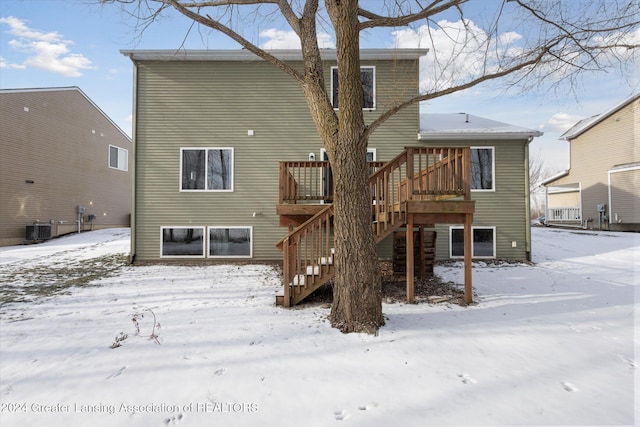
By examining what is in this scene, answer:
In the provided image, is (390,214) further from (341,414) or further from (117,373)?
(117,373)

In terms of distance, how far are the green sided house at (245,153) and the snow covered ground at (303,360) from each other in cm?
300

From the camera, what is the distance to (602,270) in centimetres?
764

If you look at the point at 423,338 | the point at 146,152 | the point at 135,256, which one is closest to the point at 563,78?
the point at 423,338

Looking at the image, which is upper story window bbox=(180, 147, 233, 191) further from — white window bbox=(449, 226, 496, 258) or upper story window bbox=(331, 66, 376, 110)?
white window bbox=(449, 226, 496, 258)

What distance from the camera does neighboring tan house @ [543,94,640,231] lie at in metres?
15.3

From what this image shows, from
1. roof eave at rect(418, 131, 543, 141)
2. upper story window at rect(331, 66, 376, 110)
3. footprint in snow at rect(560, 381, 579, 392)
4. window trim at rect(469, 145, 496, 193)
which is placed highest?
upper story window at rect(331, 66, 376, 110)

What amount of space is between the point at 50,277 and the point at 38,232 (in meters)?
8.26

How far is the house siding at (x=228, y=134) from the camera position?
9.12 m

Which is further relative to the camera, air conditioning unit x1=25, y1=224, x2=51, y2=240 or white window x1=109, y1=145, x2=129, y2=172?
white window x1=109, y1=145, x2=129, y2=172

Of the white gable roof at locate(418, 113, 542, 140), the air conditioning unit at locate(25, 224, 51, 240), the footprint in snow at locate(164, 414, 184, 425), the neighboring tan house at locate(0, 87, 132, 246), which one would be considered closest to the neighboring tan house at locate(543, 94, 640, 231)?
the white gable roof at locate(418, 113, 542, 140)

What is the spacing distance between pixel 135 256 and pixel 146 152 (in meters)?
2.98

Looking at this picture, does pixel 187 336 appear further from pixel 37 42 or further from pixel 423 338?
pixel 37 42

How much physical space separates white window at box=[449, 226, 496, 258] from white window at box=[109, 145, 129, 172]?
700 inches

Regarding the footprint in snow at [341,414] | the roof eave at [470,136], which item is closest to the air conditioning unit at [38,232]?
the roof eave at [470,136]
